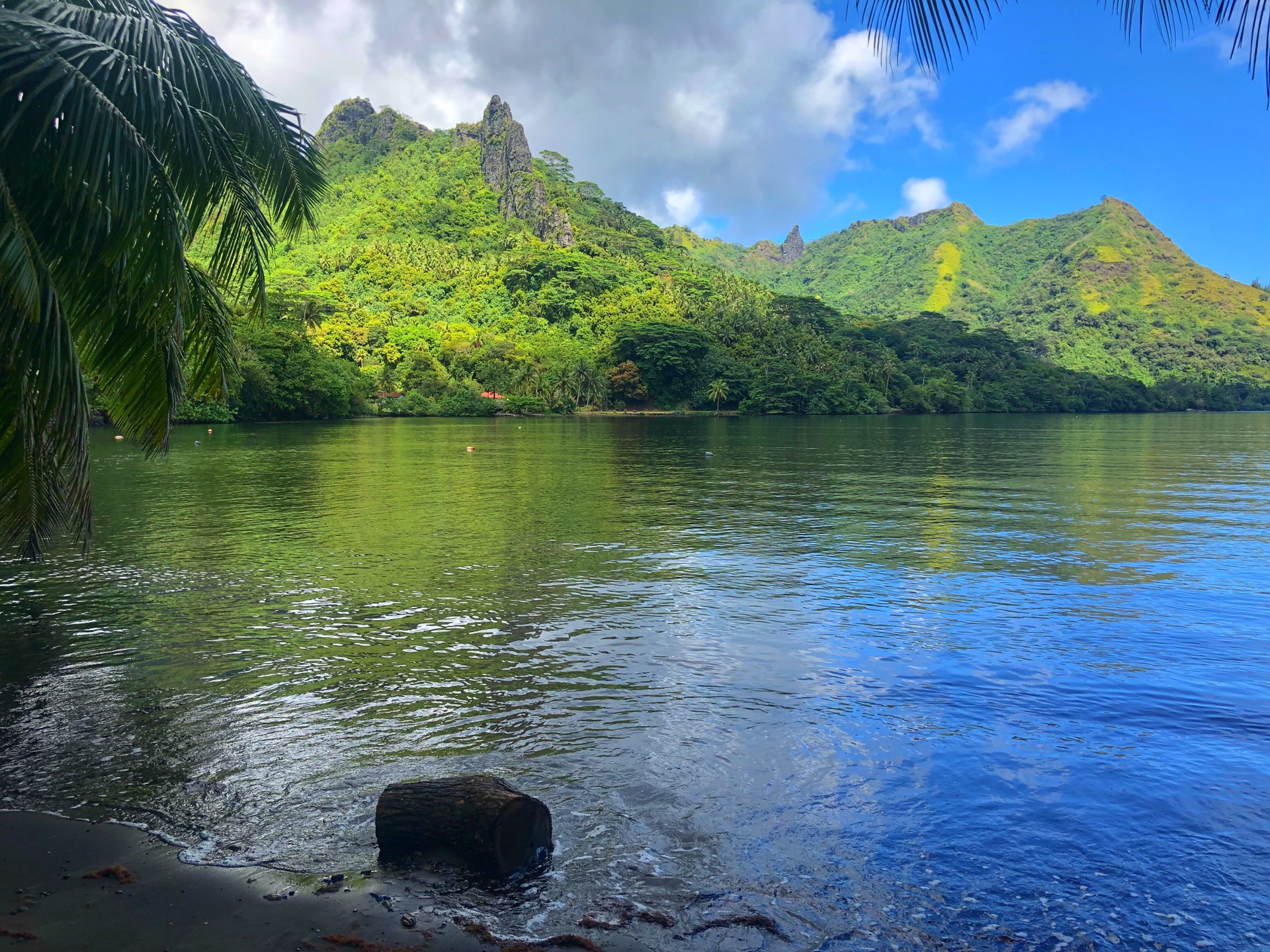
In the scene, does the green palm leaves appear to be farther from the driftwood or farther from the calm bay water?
the driftwood

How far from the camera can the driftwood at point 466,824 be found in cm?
580

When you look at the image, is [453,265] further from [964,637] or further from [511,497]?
[964,637]

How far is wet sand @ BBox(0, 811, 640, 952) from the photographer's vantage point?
491 centimetres

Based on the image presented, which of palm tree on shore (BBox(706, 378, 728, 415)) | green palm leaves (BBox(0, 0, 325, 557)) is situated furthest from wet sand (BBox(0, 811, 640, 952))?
palm tree on shore (BBox(706, 378, 728, 415))

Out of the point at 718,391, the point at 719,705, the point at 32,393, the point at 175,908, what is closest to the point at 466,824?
the point at 175,908

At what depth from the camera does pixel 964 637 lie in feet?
40.5

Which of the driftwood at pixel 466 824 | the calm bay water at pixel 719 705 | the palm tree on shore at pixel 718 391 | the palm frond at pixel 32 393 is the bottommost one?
the calm bay water at pixel 719 705

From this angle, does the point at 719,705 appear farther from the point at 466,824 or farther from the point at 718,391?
the point at 718,391

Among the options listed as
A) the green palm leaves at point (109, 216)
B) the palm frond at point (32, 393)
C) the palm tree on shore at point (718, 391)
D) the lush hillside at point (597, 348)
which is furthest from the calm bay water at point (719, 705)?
the palm tree on shore at point (718, 391)

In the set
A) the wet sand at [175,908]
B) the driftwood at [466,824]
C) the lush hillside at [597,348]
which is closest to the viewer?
the wet sand at [175,908]

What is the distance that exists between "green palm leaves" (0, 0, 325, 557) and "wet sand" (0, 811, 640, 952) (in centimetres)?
316

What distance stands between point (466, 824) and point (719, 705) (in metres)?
4.30

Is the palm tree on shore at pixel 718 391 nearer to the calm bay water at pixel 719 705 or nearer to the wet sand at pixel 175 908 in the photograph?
the calm bay water at pixel 719 705

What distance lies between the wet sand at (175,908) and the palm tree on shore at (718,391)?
5009 inches
